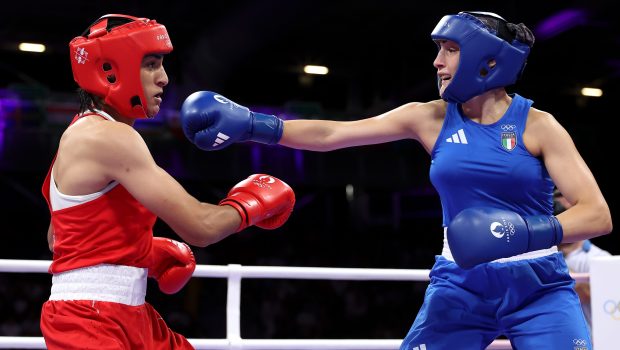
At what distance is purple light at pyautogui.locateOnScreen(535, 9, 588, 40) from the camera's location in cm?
937

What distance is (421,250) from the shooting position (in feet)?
36.8

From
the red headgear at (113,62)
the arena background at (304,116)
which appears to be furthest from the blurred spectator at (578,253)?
the arena background at (304,116)

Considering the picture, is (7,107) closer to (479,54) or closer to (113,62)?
(113,62)

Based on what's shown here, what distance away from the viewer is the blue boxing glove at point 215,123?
2.34 meters

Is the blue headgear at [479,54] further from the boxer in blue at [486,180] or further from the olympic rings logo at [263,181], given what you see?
the olympic rings logo at [263,181]

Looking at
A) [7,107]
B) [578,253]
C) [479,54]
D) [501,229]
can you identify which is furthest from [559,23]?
[501,229]

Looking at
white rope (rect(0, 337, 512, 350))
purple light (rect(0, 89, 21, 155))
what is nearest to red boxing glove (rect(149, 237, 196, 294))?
white rope (rect(0, 337, 512, 350))

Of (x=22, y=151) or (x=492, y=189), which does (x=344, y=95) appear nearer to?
(x=22, y=151)

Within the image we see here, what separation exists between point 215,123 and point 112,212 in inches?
22.1

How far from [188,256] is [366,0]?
24.0ft

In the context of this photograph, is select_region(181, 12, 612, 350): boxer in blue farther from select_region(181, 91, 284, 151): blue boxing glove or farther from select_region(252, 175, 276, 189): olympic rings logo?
select_region(252, 175, 276, 189): olympic rings logo

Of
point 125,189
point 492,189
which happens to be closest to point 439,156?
point 492,189

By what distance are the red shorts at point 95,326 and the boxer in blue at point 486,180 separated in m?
0.68

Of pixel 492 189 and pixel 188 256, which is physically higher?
pixel 492 189
